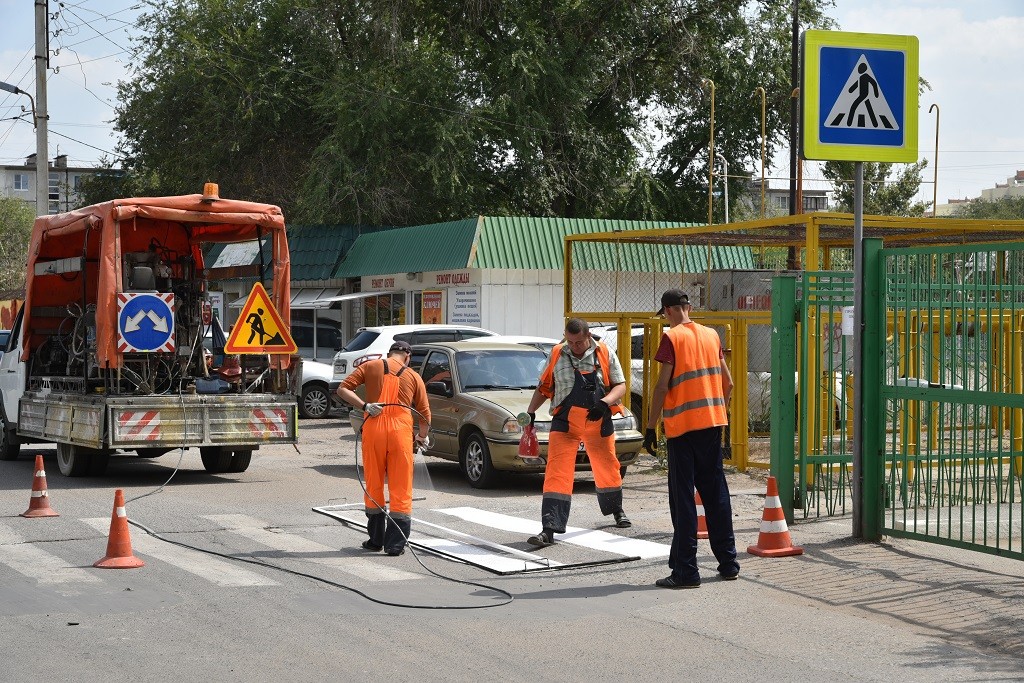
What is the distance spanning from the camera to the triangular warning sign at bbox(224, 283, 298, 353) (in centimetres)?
1399

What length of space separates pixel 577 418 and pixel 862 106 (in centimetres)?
325

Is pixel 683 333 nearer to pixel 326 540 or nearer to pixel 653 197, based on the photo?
pixel 326 540

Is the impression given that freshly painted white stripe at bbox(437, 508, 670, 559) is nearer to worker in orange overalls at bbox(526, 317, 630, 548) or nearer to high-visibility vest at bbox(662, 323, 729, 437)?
worker in orange overalls at bbox(526, 317, 630, 548)

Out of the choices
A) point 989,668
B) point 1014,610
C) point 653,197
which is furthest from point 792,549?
point 653,197

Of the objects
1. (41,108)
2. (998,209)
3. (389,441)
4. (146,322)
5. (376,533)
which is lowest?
(376,533)

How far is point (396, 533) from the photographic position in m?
9.44

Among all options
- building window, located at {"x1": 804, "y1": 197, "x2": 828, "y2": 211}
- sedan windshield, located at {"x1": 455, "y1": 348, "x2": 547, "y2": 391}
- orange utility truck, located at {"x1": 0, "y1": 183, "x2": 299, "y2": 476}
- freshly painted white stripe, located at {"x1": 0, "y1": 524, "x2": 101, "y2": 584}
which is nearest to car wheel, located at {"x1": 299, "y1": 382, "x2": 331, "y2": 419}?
orange utility truck, located at {"x1": 0, "y1": 183, "x2": 299, "y2": 476}

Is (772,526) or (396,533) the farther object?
(396,533)

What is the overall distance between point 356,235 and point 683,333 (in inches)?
1067

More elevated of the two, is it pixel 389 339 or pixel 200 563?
pixel 389 339

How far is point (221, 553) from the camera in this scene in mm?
9422

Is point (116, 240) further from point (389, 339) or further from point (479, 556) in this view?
point (389, 339)

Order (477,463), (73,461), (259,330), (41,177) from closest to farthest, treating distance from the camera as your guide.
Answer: (477,463) < (259,330) < (73,461) < (41,177)

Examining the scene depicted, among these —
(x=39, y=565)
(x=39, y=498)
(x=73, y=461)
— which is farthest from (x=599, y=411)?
(x=73, y=461)
